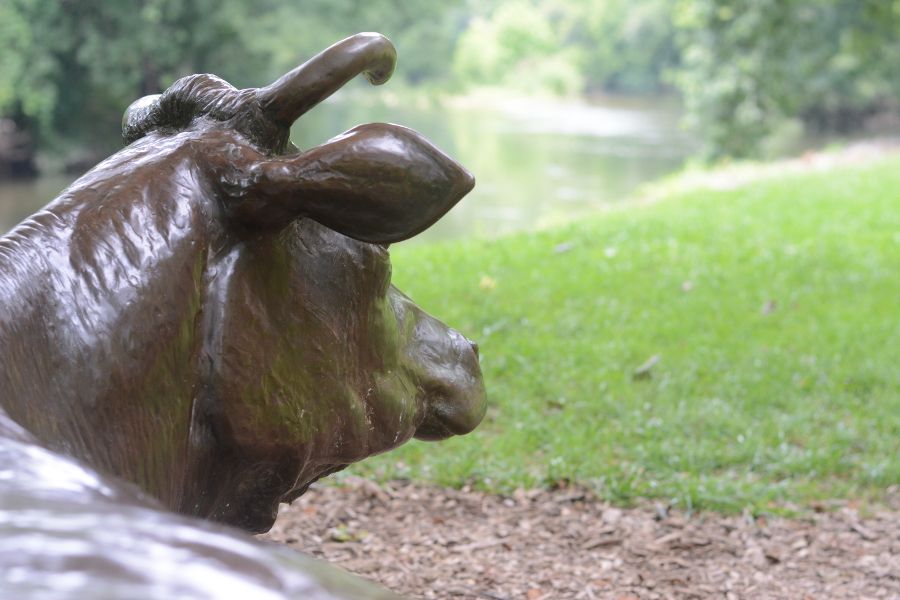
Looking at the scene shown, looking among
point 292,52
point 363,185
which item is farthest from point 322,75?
point 292,52

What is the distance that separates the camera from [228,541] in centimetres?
79

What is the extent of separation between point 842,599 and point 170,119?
326cm

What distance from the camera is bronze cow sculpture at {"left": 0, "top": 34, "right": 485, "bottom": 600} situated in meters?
1.55

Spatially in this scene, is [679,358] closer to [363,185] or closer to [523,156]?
[363,185]

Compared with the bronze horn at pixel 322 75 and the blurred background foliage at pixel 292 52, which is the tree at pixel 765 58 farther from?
the bronze horn at pixel 322 75

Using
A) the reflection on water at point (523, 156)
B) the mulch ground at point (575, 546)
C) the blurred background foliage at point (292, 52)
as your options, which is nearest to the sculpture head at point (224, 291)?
the mulch ground at point (575, 546)

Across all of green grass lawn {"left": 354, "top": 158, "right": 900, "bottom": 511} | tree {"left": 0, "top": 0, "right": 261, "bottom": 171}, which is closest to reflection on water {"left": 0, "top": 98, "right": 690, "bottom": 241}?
tree {"left": 0, "top": 0, "right": 261, "bottom": 171}

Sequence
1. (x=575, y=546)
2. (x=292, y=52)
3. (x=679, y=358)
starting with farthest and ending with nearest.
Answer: (x=292, y=52), (x=679, y=358), (x=575, y=546)

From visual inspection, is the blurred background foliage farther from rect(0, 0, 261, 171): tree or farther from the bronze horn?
the bronze horn

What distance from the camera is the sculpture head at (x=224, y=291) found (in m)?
1.56

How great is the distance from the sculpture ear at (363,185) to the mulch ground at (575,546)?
8.08 feet

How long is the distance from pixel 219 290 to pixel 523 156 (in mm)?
25880

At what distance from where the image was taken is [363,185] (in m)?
1.64

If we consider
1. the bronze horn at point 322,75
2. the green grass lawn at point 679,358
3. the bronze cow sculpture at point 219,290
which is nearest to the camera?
the bronze cow sculpture at point 219,290
